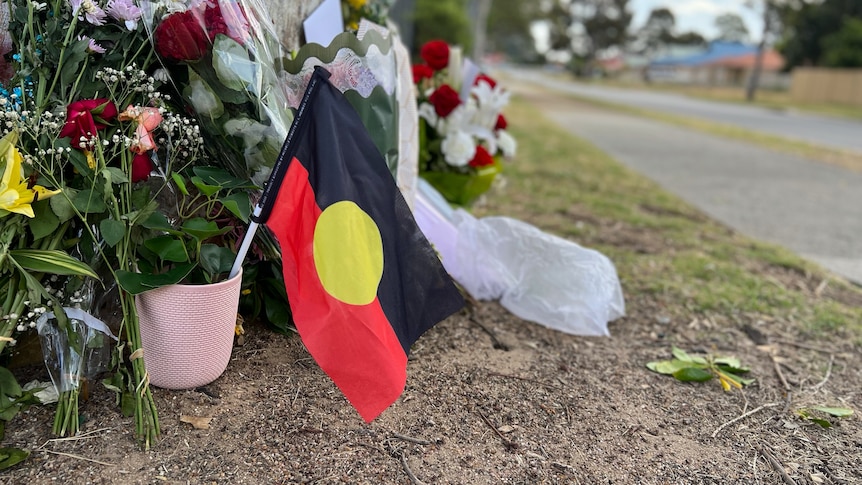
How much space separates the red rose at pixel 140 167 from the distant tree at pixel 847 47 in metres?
43.9

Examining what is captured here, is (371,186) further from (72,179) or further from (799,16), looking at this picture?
(799,16)

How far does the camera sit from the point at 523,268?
313cm

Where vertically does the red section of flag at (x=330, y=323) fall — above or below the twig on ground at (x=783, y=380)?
above

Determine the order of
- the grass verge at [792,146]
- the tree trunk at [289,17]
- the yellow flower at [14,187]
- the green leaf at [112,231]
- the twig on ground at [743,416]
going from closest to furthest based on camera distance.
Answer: the yellow flower at [14,187], the green leaf at [112,231], the twig on ground at [743,416], the tree trunk at [289,17], the grass verge at [792,146]

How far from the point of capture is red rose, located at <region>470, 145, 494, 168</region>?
3.50 meters

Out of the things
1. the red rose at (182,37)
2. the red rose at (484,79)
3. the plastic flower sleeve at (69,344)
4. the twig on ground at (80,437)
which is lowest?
the twig on ground at (80,437)

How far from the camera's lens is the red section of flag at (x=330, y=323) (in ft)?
5.85

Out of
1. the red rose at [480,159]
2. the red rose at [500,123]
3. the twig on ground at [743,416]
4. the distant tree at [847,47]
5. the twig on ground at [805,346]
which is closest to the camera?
the twig on ground at [743,416]

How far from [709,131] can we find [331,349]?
46.0 ft

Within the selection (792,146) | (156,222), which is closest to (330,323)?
(156,222)

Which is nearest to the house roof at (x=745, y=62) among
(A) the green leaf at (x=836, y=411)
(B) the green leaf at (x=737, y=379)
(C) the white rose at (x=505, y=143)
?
(C) the white rose at (x=505, y=143)

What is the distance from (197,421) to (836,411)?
2.17 meters

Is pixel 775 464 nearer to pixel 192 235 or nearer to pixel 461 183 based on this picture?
pixel 192 235

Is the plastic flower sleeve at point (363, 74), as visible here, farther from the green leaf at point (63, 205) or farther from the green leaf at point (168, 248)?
the green leaf at point (63, 205)
